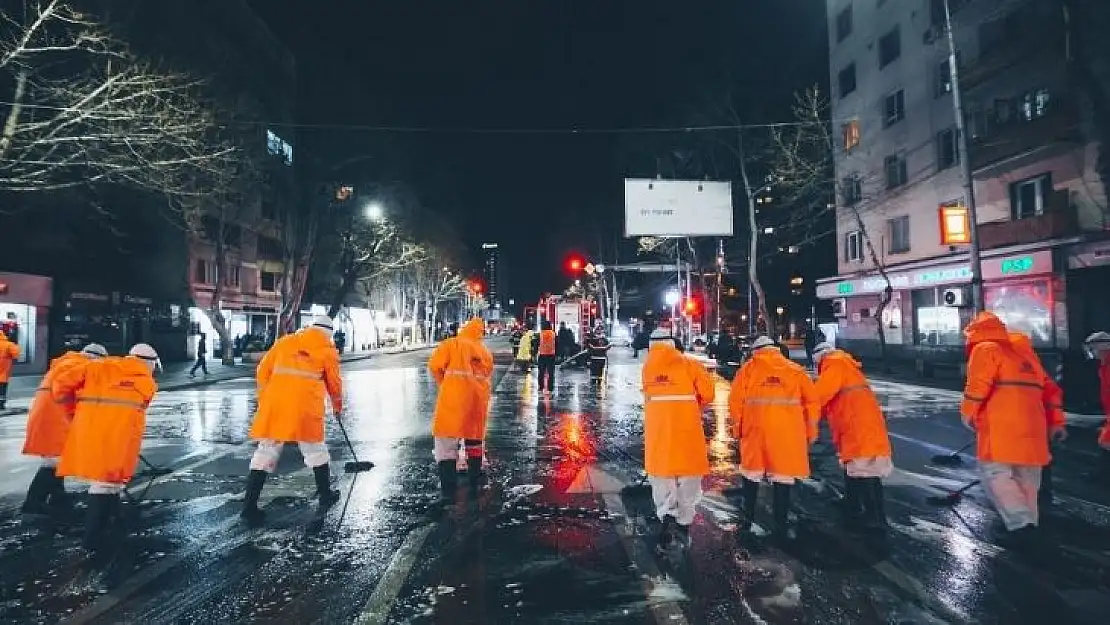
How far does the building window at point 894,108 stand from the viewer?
29281 millimetres

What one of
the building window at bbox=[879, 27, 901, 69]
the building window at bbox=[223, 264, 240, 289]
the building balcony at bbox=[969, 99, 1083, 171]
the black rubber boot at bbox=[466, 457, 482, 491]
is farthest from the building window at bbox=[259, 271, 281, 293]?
the black rubber boot at bbox=[466, 457, 482, 491]

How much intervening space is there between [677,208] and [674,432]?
1804 centimetres

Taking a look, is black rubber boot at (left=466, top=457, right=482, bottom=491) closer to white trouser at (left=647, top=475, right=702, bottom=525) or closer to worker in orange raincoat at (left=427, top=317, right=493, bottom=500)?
worker in orange raincoat at (left=427, top=317, right=493, bottom=500)

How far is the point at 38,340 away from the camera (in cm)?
2644

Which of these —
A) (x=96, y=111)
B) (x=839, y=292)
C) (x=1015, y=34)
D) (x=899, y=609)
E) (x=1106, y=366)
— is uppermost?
(x=1015, y=34)

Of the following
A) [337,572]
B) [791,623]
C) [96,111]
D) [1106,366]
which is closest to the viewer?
[791,623]

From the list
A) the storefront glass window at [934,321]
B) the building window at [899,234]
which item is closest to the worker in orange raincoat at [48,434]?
the storefront glass window at [934,321]

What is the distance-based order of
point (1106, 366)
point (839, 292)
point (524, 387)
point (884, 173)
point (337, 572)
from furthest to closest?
point (839, 292) → point (884, 173) → point (524, 387) → point (1106, 366) → point (337, 572)

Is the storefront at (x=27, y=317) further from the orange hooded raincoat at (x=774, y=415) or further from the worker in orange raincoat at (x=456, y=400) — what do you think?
the orange hooded raincoat at (x=774, y=415)

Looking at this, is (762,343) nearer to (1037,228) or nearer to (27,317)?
(1037,228)

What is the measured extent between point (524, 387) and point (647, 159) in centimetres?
2426

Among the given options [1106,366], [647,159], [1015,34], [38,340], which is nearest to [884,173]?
[1015,34]

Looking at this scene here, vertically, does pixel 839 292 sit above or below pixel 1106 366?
above

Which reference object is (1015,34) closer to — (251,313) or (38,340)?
(38,340)
